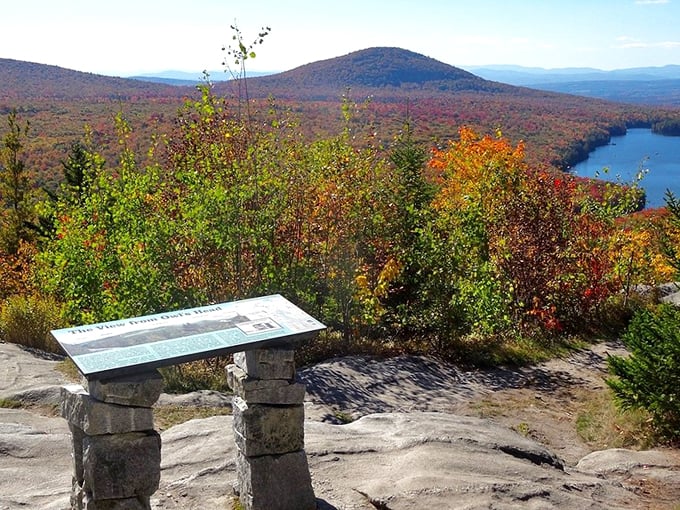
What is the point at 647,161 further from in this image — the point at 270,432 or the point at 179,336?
the point at 179,336

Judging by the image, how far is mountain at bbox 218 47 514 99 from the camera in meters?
147

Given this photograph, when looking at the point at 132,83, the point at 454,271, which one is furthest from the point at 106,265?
the point at 132,83

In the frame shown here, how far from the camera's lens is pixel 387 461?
324 inches

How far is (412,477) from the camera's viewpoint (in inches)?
301

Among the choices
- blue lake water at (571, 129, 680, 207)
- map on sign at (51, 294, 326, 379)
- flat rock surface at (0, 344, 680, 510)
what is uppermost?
map on sign at (51, 294, 326, 379)

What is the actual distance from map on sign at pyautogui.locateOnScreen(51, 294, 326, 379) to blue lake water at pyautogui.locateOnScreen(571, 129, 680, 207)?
58.2 metres

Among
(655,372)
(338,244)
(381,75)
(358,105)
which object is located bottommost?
(655,372)

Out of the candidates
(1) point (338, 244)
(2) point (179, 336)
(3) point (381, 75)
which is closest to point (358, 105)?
(1) point (338, 244)

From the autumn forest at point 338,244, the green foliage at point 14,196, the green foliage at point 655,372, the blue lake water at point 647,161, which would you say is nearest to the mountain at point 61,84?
the blue lake water at point 647,161

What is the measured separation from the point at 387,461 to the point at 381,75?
160m

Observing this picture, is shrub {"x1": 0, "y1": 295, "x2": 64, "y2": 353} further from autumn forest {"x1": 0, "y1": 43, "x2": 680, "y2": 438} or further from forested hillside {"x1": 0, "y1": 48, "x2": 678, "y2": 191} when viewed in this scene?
forested hillside {"x1": 0, "y1": 48, "x2": 678, "y2": 191}

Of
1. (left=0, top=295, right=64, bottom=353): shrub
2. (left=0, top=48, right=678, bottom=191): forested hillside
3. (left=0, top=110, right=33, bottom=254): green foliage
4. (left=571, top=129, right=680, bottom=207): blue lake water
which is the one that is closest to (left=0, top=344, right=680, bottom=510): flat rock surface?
(left=0, top=295, right=64, bottom=353): shrub

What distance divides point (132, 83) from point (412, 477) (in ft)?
412

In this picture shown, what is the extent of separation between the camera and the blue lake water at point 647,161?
73125 mm
